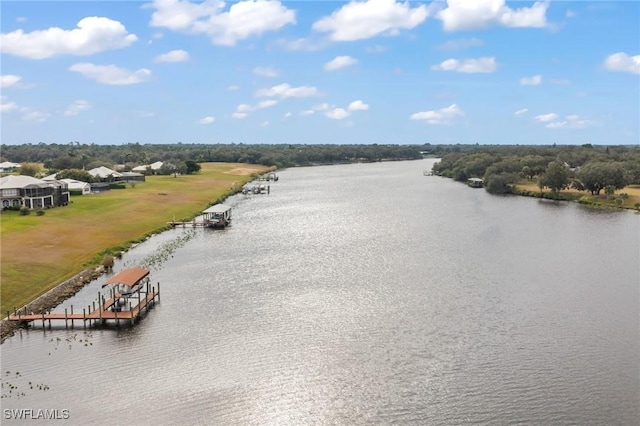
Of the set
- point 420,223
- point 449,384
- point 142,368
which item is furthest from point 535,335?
point 420,223

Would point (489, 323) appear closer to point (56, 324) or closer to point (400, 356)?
point (400, 356)

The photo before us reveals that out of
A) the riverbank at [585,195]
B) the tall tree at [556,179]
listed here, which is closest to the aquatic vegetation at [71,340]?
the riverbank at [585,195]

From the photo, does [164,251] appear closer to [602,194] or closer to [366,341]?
[366,341]

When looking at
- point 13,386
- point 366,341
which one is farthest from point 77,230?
point 366,341

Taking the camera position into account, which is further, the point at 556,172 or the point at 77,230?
the point at 556,172

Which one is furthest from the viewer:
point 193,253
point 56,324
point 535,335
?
point 193,253

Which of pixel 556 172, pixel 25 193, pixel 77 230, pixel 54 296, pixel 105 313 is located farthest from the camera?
pixel 556 172
